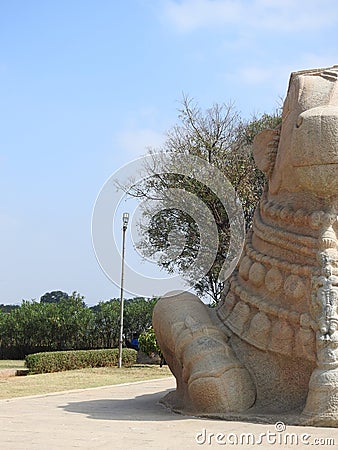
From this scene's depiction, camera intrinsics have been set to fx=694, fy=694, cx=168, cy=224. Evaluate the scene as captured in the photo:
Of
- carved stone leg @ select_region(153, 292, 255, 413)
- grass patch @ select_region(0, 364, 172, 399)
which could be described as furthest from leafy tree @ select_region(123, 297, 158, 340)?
carved stone leg @ select_region(153, 292, 255, 413)

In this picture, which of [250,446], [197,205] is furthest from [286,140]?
[197,205]

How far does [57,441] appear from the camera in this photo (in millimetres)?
5305

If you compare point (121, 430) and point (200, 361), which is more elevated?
point (200, 361)

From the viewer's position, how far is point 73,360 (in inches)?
694

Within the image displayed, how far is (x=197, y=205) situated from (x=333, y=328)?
438 inches

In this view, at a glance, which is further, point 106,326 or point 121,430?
point 106,326

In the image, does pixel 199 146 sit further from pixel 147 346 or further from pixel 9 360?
pixel 9 360

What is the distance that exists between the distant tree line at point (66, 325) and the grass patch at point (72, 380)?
5.39 metres

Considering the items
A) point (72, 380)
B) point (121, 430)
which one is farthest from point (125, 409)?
point (72, 380)

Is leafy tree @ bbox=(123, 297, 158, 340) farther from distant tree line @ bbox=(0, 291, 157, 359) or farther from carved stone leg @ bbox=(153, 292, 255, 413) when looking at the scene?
carved stone leg @ bbox=(153, 292, 255, 413)

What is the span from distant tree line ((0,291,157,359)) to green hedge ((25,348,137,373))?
3883 mm

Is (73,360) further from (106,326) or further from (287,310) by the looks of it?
(287,310)

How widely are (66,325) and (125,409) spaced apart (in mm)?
15739

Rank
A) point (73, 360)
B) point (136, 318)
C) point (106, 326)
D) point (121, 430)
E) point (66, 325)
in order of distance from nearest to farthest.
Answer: point (121, 430)
point (73, 360)
point (66, 325)
point (106, 326)
point (136, 318)
